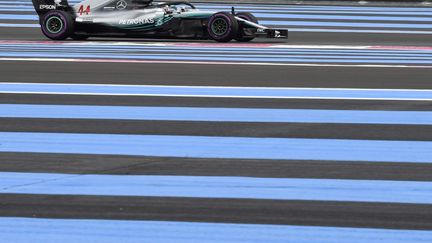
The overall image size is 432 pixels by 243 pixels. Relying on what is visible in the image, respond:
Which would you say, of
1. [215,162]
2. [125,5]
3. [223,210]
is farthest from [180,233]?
[125,5]

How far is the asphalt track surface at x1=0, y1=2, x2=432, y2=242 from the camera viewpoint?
18.3ft

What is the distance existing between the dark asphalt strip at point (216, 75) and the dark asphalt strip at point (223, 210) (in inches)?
228

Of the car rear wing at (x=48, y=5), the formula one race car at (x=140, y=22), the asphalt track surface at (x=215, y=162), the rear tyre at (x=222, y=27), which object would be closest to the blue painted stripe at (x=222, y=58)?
the asphalt track surface at (x=215, y=162)

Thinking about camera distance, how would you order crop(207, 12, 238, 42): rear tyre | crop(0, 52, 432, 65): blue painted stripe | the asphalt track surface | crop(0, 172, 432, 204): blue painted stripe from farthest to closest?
crop(207, 12, 238, 42): rear tyre
crop(0, 52, 432, 65): blue painted stripe
crop(0, 172, 432, 204): blue painted stripe
the asphalt track surface

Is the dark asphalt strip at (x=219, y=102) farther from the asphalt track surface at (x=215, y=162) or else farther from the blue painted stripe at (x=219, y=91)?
the blue painted stripe at (x=219, y=91)

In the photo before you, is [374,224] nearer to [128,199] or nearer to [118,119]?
[128,199]

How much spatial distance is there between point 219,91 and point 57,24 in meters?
7.51

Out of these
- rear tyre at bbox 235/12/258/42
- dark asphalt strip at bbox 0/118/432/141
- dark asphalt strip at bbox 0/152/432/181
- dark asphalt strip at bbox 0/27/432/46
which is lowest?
dark asphalt strip at bbox 0/27/432/46

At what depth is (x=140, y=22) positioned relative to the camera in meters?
17.8

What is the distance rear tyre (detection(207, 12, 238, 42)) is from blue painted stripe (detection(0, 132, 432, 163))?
30.7 ft

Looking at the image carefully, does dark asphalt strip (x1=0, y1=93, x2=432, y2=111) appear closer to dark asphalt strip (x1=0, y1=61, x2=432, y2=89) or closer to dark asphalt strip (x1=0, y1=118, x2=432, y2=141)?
dark asphalt strip (x1=0, y1=118, x2=432, y2=141)

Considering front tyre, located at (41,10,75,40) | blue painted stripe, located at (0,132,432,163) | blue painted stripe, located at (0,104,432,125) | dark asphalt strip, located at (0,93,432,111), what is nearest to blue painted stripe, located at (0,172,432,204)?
blue painted stripe, located at (0,132,432,163)

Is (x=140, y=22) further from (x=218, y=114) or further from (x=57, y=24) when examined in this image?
(x=218, y=114)

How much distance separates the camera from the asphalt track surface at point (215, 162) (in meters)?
5.57
